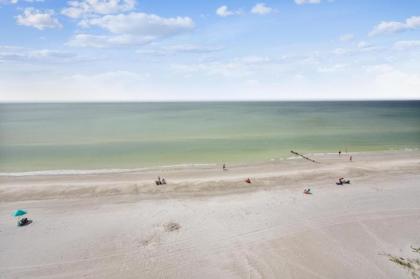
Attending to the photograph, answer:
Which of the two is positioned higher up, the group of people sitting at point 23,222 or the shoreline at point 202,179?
the shoreline at point 202,179

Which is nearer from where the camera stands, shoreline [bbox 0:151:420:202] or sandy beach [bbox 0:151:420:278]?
sandy beach [bbox 0:151:420:278]

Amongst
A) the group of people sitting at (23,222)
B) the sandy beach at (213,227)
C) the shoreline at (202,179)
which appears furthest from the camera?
the shoreline at (202,179)

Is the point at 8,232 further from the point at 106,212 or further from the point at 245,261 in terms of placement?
the point at 245,261

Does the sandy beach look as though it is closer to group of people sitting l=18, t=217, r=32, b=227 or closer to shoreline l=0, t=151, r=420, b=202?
shoreline l=0, t=151, r=420, b=202

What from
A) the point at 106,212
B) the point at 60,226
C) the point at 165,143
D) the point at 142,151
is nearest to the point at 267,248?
the point at 106,212

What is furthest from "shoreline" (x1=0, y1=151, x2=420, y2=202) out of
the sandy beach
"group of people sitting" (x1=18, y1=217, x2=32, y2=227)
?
"group of people sitting" (x1=18, y1=217, x2=32, y2=227)

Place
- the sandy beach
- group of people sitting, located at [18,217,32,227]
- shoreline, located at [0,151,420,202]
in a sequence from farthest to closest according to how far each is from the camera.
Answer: shoreline, located at [0,151,420,202] < group of people sitting, located at [18,217,32,227] < the sandy beach

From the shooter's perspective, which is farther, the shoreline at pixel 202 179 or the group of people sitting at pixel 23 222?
the shoreline at pixel 202 179

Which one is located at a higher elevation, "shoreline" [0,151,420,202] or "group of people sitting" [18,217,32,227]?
"shoreline" [0,151,420,202]

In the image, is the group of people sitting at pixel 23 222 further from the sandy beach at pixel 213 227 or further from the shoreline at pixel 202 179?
the shoreline at pixel 202 179

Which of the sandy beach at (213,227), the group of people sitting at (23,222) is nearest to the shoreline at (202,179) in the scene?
the sandy beach at (213,227)
